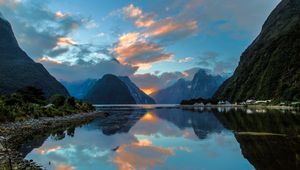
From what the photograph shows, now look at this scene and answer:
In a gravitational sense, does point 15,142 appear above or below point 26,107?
below

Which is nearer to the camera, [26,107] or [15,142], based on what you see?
[15,142]

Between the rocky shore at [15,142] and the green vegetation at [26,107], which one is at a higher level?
the green vegetation at [26,107]

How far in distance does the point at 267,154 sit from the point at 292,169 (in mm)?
5906

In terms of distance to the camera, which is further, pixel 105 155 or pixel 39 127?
pixel 39 127

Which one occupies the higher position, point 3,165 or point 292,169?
point 3,165

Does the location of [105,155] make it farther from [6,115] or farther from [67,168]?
[6,115]

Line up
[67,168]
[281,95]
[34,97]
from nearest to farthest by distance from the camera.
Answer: [67,168]
[34,97]
[281,95]

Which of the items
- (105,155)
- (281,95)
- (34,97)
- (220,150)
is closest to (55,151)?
(105,155)

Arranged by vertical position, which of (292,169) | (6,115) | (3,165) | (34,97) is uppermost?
(34,97)

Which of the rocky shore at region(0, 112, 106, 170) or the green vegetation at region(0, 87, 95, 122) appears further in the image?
the green vegetation at region(0, 87, 95, 122)

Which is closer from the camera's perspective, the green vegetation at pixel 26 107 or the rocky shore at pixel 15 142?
the rocky shore at pixel 15 142

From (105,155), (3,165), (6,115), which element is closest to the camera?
(3,165)

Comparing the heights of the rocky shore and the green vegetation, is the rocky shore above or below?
below

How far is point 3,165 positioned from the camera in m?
19.1
